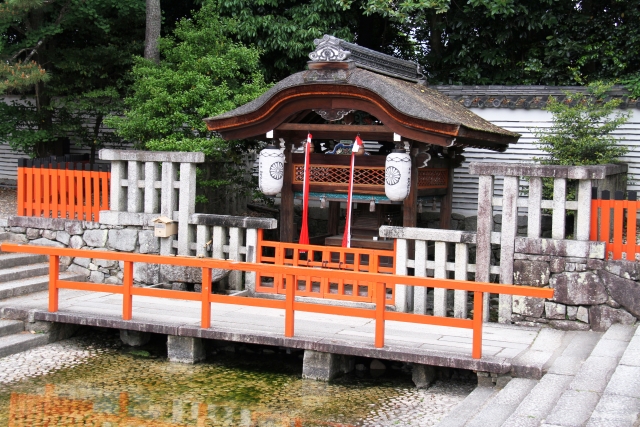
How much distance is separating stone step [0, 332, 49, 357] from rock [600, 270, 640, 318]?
7681mm

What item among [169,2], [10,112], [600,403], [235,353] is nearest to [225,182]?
[235,353]

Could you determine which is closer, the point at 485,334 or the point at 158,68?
the point at 485,334

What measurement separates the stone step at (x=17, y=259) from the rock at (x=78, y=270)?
1.45ft

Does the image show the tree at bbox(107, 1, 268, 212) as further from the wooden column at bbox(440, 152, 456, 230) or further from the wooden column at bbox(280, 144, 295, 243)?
the wooden column at bbox(440, 152, 456, 230)

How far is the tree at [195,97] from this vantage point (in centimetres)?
1401

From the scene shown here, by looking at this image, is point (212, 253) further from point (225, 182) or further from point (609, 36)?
point (609, 36)

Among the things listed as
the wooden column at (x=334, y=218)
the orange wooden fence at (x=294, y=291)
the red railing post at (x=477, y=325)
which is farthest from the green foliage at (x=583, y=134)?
the red railing post at (x=477, y=325)

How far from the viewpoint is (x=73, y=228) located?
535 inches

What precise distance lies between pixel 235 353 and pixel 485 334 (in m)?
3.49

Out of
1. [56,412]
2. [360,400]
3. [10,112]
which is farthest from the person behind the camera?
[10,112]

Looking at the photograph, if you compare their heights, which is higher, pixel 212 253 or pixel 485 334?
pixel 212 253

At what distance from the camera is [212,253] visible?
12.8 metres

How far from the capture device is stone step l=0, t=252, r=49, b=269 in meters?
12.7

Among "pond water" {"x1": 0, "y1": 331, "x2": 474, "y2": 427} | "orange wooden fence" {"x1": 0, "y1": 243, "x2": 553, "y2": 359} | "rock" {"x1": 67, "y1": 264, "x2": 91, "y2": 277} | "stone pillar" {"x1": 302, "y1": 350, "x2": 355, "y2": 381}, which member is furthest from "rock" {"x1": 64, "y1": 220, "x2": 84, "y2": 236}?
"stone pillar" {"x1": 302, "y1": 350, "x2": 355, "y2": 381}
